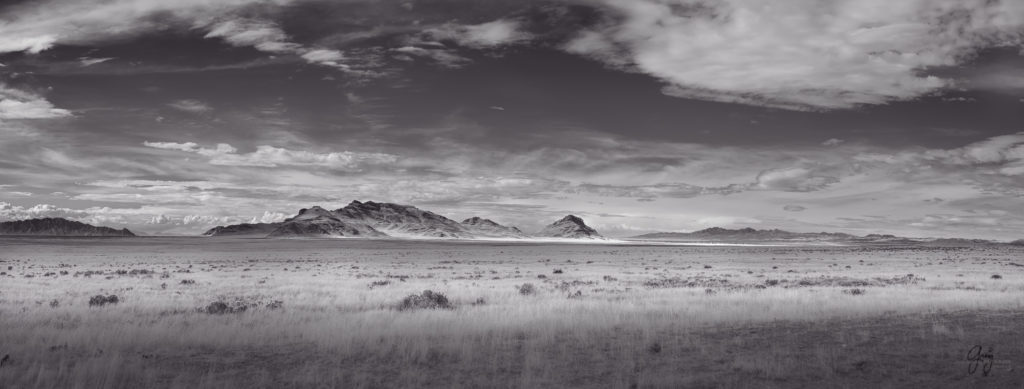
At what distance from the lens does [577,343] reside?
13180mm

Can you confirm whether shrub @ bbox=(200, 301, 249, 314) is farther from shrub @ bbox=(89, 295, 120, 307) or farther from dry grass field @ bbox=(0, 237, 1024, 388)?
shrub @ bbox=(89, 295, 120, 307)

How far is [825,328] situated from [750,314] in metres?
3.01

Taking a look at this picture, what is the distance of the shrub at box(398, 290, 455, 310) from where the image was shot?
20.0 m

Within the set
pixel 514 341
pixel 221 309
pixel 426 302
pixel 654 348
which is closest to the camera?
pixel 654 348

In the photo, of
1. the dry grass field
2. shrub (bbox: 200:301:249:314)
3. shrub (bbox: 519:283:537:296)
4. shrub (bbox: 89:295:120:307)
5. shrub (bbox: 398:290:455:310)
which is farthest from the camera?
shrub (bbox: 519:283:537:296)

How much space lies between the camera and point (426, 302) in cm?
2042

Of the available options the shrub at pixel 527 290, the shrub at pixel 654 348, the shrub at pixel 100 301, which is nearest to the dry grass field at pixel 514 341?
the shrub at pixel 654 348

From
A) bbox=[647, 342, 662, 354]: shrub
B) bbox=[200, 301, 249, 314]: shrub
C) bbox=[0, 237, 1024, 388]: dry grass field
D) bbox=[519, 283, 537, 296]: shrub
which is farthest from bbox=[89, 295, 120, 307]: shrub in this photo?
bbox=[647, 342, 662, 354]: shrub

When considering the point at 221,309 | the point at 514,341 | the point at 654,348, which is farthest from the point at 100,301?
the point at 654,348

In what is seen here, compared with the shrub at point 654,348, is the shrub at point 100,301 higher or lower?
lower

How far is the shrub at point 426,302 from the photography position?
20.0 meters

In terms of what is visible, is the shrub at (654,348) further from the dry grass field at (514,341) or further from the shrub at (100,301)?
the shrub at (100,301)

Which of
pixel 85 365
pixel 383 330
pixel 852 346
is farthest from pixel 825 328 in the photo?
pixel 85 365

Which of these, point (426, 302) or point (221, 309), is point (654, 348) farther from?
point (221, 309)
